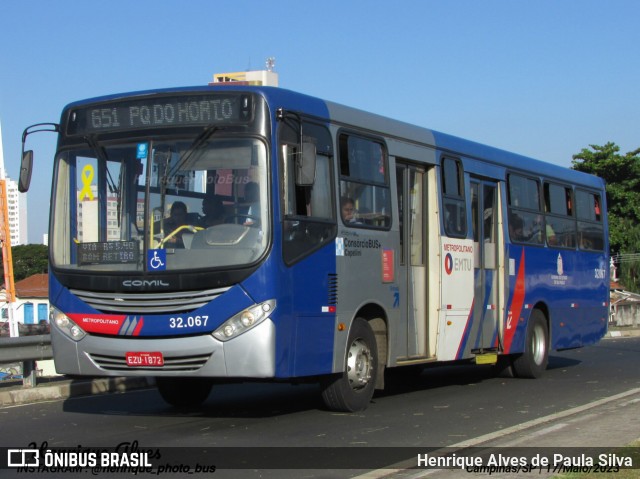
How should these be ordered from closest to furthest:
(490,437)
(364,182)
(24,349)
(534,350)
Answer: (490,437), (364,182), (24,349), (534,350)

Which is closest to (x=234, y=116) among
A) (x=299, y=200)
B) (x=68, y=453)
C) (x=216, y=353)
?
(x=299, y=200)

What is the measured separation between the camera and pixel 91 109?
1015 centimetres

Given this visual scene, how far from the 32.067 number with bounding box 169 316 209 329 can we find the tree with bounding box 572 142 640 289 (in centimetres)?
5260

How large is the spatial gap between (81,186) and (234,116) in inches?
72.8

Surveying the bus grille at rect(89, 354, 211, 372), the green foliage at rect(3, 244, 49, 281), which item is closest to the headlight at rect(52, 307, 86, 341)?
the bus grille at rect(89, 354, 211, 372)

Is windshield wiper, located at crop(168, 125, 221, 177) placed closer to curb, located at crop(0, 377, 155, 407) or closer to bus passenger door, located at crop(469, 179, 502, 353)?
A: curb, located at crop(0, 377, 155, 407)

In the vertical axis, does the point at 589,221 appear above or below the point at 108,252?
above

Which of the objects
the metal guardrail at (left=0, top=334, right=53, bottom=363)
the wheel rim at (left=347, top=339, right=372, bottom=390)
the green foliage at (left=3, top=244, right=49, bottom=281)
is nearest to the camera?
the wheel rim at (left=347, top=339, right=372, bottom=390)

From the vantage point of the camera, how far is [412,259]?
12.3 metres

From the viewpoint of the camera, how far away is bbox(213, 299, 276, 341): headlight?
916 centimetres

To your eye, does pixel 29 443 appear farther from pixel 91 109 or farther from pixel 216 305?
pixel 91 109

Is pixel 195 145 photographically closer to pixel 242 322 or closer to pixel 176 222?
pixel 176 222

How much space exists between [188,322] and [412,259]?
396cm

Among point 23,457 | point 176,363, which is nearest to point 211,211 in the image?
point 176,363
